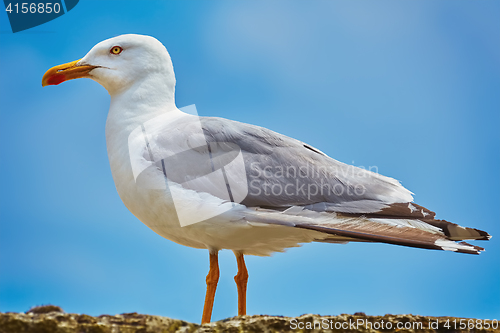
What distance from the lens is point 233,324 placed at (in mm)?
2795

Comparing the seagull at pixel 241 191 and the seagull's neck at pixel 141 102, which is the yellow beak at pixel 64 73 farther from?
the seagull at pixel 241 191

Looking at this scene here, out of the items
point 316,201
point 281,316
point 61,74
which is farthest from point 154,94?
point 281,316

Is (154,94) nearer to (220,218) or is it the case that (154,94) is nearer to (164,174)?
(164,174)

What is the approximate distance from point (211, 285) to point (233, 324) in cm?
132

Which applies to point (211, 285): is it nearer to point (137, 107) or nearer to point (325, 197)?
point (325, 197)

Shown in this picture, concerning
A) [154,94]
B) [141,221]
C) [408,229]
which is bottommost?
[408,229]

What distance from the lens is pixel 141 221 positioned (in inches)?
163

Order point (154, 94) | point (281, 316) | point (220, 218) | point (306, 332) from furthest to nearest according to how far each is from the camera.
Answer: point (154, 94), point (220, 218), point (281, 316), point (306, 332)

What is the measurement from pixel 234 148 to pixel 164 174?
24.3 inches

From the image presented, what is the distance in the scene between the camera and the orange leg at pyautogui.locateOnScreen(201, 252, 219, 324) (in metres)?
4.04

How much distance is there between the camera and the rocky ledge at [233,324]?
238 centimetres

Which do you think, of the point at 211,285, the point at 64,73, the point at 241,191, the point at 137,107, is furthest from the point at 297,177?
the point at 64,73

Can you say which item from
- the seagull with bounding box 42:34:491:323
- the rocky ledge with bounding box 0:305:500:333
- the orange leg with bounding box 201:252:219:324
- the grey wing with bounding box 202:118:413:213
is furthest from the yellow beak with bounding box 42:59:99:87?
the rocky ledge with bounding box 0:305:500:333

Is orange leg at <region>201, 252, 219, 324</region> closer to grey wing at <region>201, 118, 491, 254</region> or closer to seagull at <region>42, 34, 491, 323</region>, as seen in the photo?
seagull at <region>42, 34, 491, 323</region>
